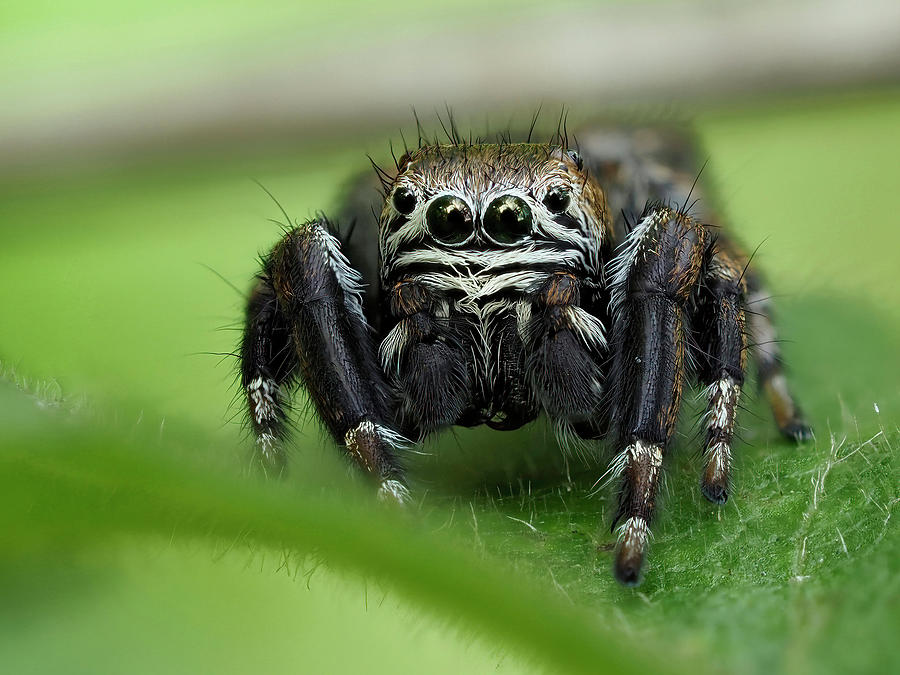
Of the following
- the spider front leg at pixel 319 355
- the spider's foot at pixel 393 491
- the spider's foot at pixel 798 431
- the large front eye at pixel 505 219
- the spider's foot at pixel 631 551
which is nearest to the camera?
the spider's foot at pixel 631 551

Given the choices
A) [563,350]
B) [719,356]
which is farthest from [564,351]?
[719,356]

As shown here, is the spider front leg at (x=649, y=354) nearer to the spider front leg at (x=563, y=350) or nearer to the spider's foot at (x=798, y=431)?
the spider front leg at (x=563, y=350)

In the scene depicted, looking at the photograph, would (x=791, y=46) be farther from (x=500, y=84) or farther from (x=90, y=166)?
(x=90, y=166)

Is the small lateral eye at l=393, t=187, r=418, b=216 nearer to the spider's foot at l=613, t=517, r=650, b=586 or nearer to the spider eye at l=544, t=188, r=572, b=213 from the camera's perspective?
the spider eye at l=544, t=188, r=572, b=213

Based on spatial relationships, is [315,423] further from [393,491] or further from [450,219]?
[450,219]

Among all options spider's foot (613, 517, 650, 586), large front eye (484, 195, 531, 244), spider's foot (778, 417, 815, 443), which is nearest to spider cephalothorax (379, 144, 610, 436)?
large front eye (484, 195, 531, 244)

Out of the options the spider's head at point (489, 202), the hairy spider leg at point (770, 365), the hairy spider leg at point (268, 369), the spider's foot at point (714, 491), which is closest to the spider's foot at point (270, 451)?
the hairy spider leg at point (268, 369)

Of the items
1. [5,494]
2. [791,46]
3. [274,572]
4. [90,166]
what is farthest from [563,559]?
[791,46]
